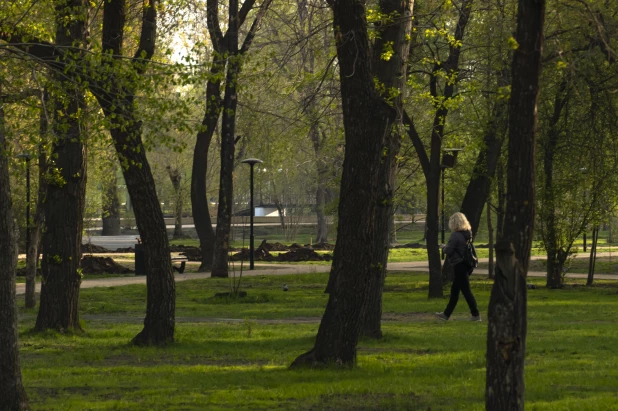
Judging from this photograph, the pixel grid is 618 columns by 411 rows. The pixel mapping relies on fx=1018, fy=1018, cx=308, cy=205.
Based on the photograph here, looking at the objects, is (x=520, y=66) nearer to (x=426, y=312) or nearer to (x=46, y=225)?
(x=46, y=225)

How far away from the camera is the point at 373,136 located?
11195mm

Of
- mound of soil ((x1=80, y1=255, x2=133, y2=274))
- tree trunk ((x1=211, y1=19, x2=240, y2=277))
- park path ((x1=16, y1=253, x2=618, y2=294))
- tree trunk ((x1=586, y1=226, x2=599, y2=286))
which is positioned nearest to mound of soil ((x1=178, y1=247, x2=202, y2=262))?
park path ((x1=16, y1=253, x2=618, y2=294))

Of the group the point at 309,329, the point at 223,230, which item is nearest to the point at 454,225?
the point at 309,329

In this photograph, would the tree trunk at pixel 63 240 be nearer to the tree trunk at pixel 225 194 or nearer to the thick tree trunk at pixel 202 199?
the tree trunk at pixel 225 194

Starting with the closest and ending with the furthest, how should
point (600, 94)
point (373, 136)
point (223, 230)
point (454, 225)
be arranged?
point (373, 136) → point (454, 225) → point (600, 94) → point (223, 230)

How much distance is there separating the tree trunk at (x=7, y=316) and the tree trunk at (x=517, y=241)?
4.30 metres

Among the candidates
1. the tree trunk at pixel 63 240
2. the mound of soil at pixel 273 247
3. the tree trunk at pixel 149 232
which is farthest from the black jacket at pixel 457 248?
the mound of soil at pixel 273 247

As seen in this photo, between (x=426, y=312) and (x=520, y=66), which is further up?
(x=520, y=66)

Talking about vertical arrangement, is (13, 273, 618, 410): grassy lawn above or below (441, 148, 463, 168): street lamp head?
below

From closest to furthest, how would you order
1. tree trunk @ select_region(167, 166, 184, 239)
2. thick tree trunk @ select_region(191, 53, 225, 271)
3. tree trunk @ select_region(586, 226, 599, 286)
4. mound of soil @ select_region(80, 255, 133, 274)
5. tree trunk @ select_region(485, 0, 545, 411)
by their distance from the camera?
tree trunk @ select_region(485, 0, 545, 411) → tree trunk @ select_region(586, 226, 599, 286) → thick tree trunk @ select_region(191, 53, 225, 271) → mound of soil @ select_region(80, 255, 133, 274) → tree trunk @ select_region(167, 166, 184, 239)

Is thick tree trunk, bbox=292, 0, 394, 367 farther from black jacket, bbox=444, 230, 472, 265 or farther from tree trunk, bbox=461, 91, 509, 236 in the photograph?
tree trunk, bbox=461, 91, 509, 236

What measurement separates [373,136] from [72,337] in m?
6.82

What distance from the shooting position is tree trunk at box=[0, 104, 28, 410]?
9.03 m

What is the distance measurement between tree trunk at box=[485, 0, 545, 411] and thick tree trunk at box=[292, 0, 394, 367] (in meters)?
3.84
